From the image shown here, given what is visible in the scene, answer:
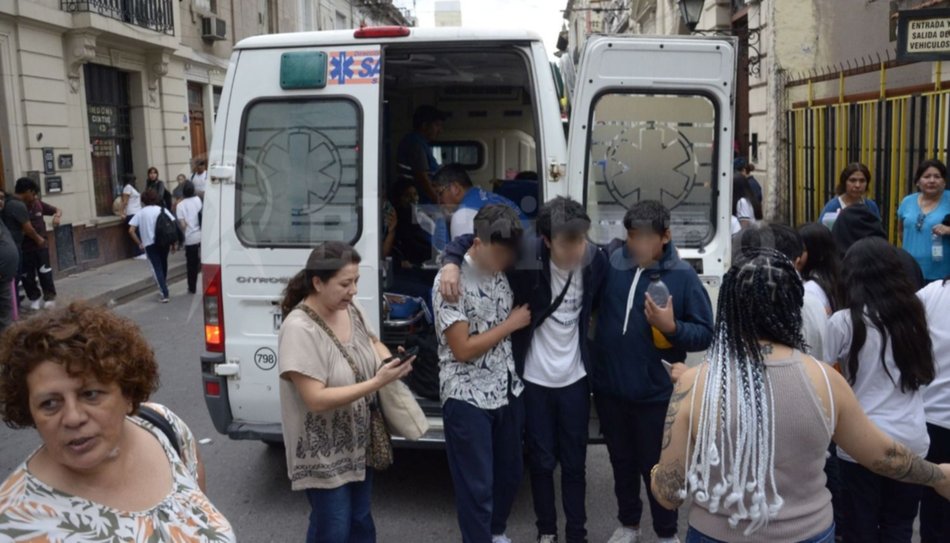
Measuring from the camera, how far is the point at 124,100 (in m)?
17.0

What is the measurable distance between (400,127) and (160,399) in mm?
3126

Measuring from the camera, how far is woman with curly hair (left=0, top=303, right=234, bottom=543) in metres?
1.83

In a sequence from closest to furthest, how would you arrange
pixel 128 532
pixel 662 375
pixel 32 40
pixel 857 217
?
pixel 128 532 → pixel 662 375 → pixel 857 217 → pixel 32 40

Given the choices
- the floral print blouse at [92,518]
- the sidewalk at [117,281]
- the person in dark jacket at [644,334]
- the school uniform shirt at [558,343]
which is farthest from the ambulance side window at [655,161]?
the sidewalk at [117,281]

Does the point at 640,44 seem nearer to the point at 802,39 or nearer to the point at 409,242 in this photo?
the point at 409,242

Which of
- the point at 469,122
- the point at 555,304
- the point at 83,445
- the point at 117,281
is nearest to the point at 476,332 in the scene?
the point at 555,304

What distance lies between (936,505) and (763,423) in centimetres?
183

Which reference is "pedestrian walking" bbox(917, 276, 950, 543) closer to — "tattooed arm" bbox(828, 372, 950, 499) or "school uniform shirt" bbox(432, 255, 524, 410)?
"tattooed arm" bbox(828, 372, 950, 499)

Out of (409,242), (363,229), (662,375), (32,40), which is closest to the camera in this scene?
(662,375)

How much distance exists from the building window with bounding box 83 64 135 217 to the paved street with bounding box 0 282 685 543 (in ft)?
35.1

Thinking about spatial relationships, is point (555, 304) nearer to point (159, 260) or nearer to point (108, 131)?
point (159, 260)

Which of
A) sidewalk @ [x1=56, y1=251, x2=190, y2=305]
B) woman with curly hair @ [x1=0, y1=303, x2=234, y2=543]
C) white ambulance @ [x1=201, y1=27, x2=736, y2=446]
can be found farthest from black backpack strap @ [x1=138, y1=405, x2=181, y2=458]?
sidewalk @ [x1=56, y1=251, x2=190, y2=305]

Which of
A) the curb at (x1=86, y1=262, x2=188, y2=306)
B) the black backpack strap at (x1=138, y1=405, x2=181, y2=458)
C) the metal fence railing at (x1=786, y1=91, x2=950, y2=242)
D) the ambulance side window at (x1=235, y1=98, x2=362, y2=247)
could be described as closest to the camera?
the black backpack strap at (x1=138, y1=405, x2=181, y2=458)

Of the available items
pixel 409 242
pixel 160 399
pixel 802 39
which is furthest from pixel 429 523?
pixel 802 39
